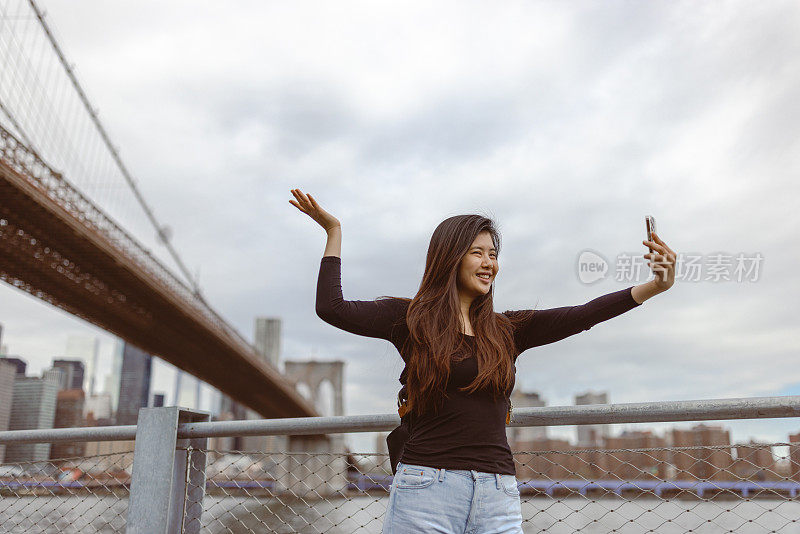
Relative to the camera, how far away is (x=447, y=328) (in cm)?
141

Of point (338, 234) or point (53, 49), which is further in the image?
point (53, 49)

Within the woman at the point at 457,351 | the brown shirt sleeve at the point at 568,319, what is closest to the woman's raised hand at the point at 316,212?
the woman at the point at 457,351

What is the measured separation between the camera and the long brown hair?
1354 mm

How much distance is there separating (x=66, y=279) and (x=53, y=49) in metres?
9.02

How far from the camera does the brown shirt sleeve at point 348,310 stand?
1.44 metres

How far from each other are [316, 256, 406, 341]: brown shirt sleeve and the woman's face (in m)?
0.16

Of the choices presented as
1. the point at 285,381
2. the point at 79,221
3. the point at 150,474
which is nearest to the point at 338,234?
the point at 150,474

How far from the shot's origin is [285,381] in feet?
66.2

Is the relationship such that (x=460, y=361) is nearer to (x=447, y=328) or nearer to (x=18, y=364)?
(x=447, y=328)

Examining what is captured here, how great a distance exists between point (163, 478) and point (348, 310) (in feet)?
2.93

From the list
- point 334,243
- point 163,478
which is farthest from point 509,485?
point 163,478

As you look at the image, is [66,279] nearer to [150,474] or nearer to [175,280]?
[175,280]

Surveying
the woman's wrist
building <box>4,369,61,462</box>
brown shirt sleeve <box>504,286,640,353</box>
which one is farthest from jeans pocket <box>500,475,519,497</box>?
building <box>4,369,61,462</box>

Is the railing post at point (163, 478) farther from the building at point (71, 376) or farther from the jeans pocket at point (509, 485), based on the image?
the building at point (71, 376)
